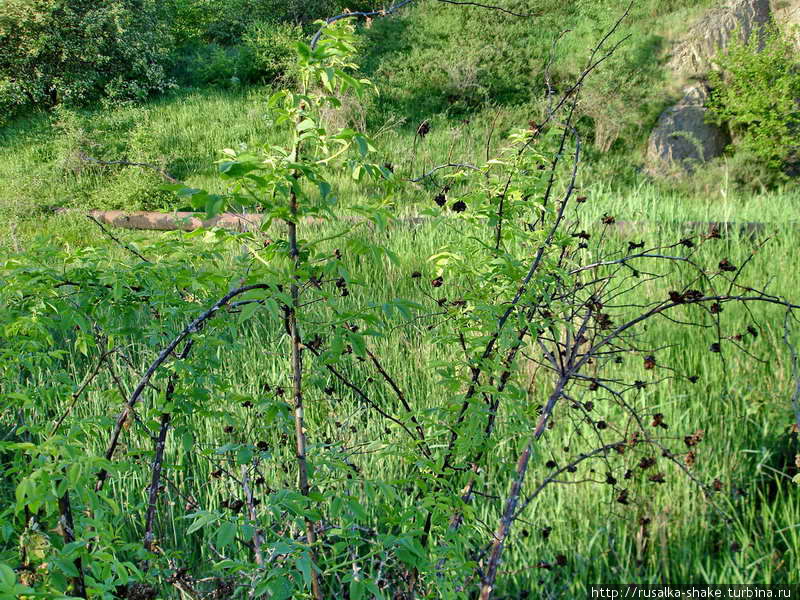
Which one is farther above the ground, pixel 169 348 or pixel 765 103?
pixel 765 103

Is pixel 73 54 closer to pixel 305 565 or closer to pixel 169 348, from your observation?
pixel 169 348

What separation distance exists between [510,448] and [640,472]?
0.60 metres

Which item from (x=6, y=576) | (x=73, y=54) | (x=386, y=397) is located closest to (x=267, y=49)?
(x=73, y=54)

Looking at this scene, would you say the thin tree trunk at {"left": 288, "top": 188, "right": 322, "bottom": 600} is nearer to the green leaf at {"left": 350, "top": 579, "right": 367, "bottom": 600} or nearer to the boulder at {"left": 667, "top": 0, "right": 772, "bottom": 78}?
the green leaf at {"left": 350, "top": 579, "right": 367, "bottom": 600}

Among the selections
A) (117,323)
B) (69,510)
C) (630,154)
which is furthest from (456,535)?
(630,154)

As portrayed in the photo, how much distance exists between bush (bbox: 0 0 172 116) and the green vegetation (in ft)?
27.4

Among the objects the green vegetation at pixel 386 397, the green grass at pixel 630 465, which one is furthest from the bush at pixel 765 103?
the green grass at pixel 630 465

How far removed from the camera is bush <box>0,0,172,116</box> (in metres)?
11.3

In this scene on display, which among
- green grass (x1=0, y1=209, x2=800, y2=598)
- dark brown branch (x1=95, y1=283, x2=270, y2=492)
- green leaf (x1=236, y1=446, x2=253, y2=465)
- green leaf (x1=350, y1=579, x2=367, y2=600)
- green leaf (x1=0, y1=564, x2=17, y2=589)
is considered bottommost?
green grass (x1=0, y1=209, x2=800, y2=598)

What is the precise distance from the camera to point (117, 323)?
1.90 metres

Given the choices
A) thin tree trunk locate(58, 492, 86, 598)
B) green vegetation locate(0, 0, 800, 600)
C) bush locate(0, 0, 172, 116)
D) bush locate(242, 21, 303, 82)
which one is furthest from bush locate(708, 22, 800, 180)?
bush locate(0, 0, 172, 116)

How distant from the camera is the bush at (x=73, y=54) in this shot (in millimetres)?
11305

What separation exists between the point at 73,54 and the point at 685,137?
446 inches

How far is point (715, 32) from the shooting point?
1065 centimetres
